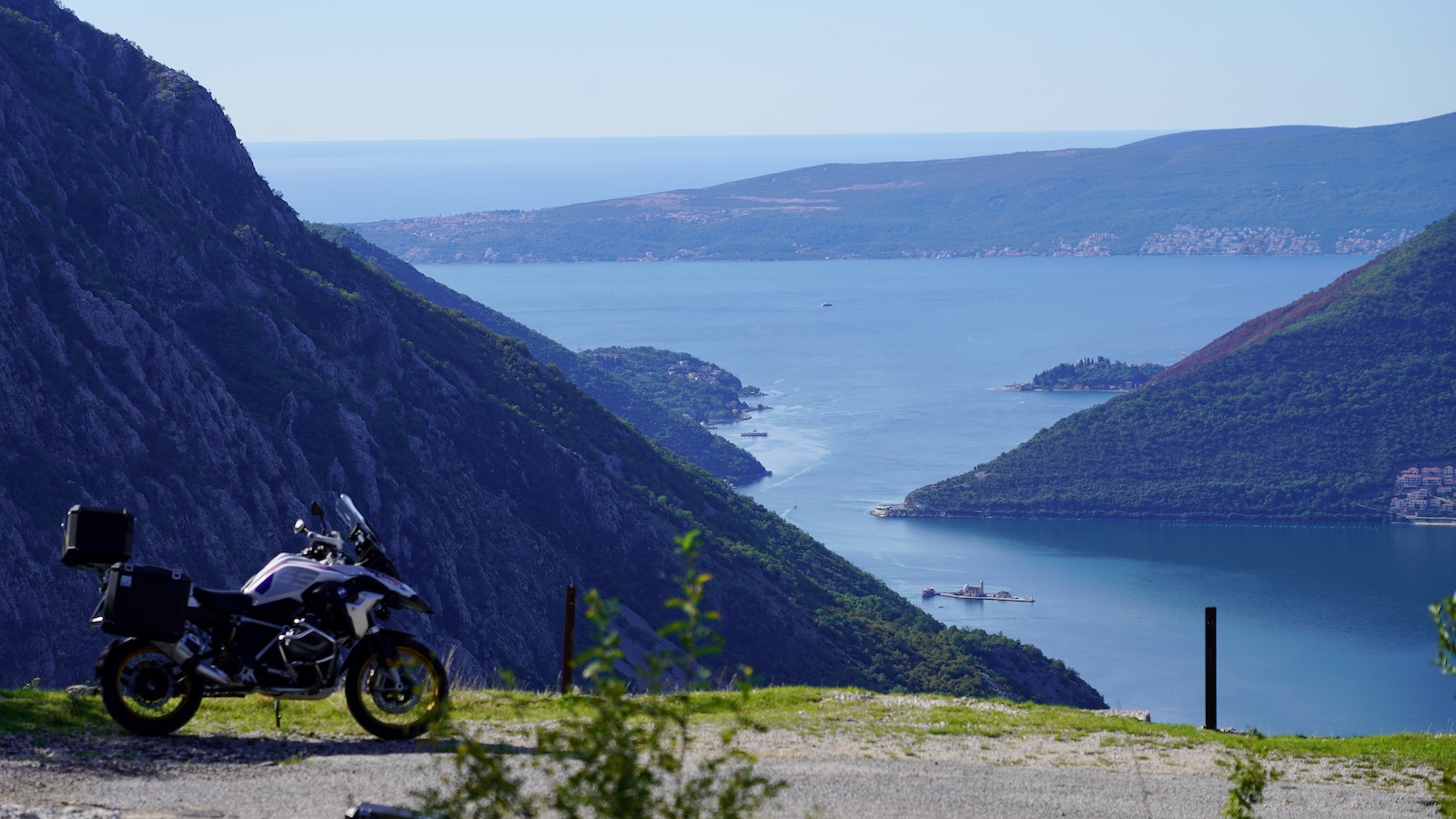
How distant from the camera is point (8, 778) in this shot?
8977 millimetres

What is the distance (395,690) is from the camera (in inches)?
404

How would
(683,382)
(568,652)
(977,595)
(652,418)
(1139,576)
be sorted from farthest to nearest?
(683,382) → (652,418) → (1139,576) → (977,595) → (568,652)

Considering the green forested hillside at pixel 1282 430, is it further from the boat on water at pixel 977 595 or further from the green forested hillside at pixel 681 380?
the green forested hillside at pixel 681 380

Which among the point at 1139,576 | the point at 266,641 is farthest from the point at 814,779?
the point at 1139,576

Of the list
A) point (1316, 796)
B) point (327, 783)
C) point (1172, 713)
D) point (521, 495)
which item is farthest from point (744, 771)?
point (1172, 713)

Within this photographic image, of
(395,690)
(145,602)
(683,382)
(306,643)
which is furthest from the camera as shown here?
(683,382)

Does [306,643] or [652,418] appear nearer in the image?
[306,643]

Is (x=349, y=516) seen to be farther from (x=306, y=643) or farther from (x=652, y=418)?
(x=652, y=418)

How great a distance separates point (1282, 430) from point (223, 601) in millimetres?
130996

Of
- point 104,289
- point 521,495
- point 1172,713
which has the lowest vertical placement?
point 1172,713

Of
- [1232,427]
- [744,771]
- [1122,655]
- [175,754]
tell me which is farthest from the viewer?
[1232,427]

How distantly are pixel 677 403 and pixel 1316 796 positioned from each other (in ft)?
471

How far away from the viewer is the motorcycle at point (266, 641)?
9961mm

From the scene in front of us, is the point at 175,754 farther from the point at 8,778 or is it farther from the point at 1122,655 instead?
the point at 1122,655
